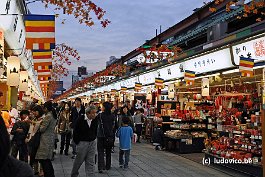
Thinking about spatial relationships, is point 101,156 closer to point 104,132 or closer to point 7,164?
point 104,132

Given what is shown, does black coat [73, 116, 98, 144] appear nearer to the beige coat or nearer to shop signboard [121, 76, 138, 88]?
the beige coat

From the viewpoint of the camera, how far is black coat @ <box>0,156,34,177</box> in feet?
7.20

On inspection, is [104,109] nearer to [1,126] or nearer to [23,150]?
[23,150]

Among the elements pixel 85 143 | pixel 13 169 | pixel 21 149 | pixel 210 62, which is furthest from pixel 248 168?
pixel 13 169

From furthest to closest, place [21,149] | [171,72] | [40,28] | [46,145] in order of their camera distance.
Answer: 1. [171,72]
2. [40,28]
3. [21,149]
4. [46,145]

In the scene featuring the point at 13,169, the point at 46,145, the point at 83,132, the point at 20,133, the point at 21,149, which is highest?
the point at 13,169

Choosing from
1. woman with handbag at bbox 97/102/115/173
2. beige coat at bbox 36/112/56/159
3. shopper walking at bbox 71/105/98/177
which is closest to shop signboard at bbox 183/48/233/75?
woman with handbag at bbox 97/102/115/173

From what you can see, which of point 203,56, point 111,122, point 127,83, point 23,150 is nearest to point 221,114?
point 203,56

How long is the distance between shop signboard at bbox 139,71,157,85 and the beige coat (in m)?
10.8

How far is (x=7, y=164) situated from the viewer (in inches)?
87.5

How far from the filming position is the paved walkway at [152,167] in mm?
9859

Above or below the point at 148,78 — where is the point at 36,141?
below

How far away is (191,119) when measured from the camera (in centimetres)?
1507

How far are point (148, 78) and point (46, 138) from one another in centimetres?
1234
